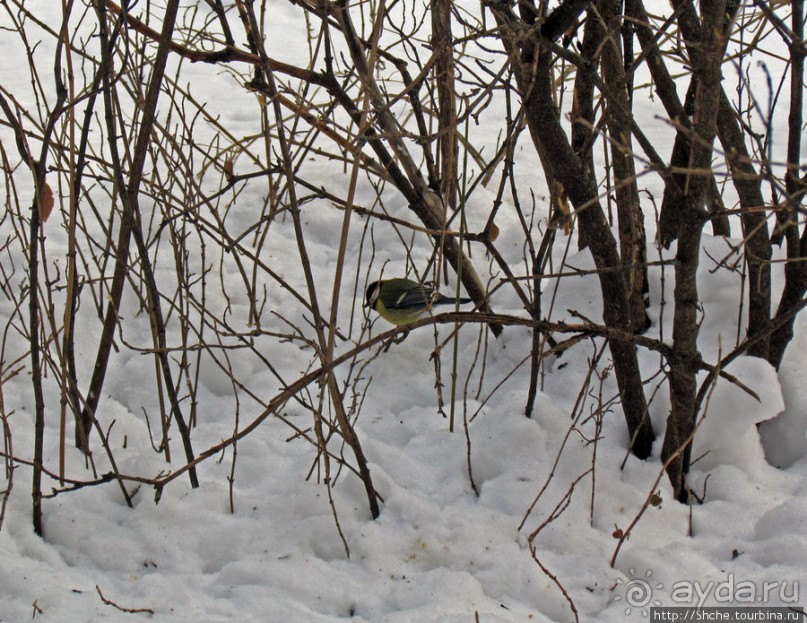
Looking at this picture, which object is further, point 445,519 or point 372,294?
point 372,294

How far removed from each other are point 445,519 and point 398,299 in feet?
5.39

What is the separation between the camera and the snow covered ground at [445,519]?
6.35 feet

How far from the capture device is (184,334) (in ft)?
7.73

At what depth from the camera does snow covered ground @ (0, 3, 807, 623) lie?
1.94 metres

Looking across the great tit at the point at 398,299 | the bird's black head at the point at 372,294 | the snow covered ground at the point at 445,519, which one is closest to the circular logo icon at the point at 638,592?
the snow covered ground at the point at 445,519

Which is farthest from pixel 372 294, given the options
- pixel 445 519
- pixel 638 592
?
pixel 638 592

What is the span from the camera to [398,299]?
373cm

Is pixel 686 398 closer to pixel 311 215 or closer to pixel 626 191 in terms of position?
pixel 626 191

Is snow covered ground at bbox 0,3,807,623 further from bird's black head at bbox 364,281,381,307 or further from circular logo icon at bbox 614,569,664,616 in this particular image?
bird's black head at bbox 364,281,381,307

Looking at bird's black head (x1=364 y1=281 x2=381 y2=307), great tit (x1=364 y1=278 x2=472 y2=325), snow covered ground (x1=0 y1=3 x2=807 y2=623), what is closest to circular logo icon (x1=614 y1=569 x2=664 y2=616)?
snow covered ground (x1=0 y1=3 x2=807 y2=623)

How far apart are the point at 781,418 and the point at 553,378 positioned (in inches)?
29.4

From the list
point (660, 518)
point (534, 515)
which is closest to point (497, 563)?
point (534, 515)

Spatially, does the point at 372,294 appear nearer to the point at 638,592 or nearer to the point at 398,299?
the point at 398,299

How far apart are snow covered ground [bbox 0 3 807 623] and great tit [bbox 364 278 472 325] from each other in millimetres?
696
